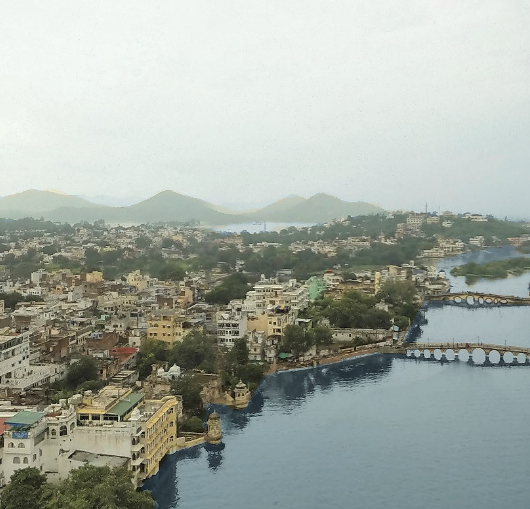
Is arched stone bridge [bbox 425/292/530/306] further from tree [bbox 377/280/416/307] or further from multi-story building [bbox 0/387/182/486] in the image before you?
multi-story building [bbox 0/387/182/486]

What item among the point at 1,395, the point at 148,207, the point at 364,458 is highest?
the point at 148,207

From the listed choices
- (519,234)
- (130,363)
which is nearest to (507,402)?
(130,363)

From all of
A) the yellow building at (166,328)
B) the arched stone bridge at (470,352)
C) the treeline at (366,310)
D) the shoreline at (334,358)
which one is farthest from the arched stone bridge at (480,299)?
the yellow building at (166,328)

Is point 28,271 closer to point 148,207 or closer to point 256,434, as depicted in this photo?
point 256,434

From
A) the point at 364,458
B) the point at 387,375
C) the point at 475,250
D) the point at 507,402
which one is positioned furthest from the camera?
the point at 475,250

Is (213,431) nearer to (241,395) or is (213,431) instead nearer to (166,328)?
(241,395)

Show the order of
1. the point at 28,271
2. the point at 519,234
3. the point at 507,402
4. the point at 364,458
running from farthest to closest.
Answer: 1. the point at 519,234
2. the point at 28,271
3. the point at 507,402
4. the point at 364,458
